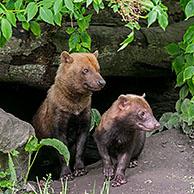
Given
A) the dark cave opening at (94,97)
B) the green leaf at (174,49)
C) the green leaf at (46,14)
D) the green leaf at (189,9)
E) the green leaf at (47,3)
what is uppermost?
the green leaf at (47,3)

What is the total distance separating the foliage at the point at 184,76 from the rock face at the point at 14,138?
1.45 m

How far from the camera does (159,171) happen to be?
571 cm

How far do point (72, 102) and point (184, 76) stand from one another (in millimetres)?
1161

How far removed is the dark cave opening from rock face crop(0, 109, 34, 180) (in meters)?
1.67

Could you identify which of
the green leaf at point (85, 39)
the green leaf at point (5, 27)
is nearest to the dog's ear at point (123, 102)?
the green leaf at point (85, 39)

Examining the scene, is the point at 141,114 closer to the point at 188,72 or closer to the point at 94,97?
the point at 188,72

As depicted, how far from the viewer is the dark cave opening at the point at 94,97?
7199 mm

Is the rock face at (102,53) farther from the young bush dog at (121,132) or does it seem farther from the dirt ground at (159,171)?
the young bush dog at (121,132)

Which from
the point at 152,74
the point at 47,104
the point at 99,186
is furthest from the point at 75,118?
the point at 152,74

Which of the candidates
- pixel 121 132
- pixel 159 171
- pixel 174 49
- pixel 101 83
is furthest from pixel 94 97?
pixel 159 171

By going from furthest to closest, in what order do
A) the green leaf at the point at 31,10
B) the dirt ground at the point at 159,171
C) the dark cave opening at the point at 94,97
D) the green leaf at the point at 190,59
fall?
the dark cave opening at the point at 94,97, the green leaf at the point at 190,59, the dirt ground at the point at 159,171, the green leaf at the point at 31,10

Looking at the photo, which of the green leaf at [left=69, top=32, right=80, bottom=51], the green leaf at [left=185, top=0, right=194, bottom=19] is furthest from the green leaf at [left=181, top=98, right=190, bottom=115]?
the green leaf at [left=185, top=0, right=194, bottom=19]

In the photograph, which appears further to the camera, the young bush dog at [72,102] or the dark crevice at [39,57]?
the dark crevice at [39,57]

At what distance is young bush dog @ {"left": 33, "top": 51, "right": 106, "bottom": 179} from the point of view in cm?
600
